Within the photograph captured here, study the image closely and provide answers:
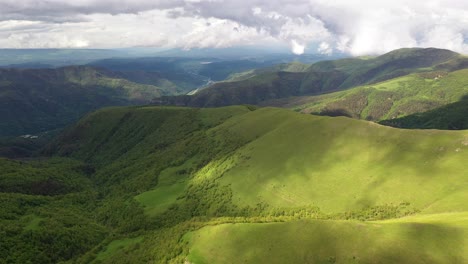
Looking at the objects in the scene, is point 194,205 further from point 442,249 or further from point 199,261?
point 442,249

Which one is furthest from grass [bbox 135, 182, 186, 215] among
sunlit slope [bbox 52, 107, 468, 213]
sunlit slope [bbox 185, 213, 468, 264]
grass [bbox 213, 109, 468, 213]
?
sunlit slope [bbox 185, 213, 468, 264]

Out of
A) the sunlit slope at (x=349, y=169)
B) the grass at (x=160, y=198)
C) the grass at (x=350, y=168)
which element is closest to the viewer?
the sunlit slope at (x=349, y=169)

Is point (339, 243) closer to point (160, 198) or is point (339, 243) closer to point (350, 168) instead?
point (350, 168)

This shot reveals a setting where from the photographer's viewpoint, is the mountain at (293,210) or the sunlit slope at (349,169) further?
the sunlit slope at (349,169)

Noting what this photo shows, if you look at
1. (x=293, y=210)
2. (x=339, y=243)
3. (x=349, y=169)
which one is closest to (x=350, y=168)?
(x=349, y=169)

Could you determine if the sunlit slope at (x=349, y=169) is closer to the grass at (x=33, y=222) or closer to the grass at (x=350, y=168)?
the grass at (x=350, y=168)

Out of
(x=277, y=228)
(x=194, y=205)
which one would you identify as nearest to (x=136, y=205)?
(x=194, y=205)

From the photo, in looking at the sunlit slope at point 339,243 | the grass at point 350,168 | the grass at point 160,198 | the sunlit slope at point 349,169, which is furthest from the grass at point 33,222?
the sunlit slope at point 339,243
